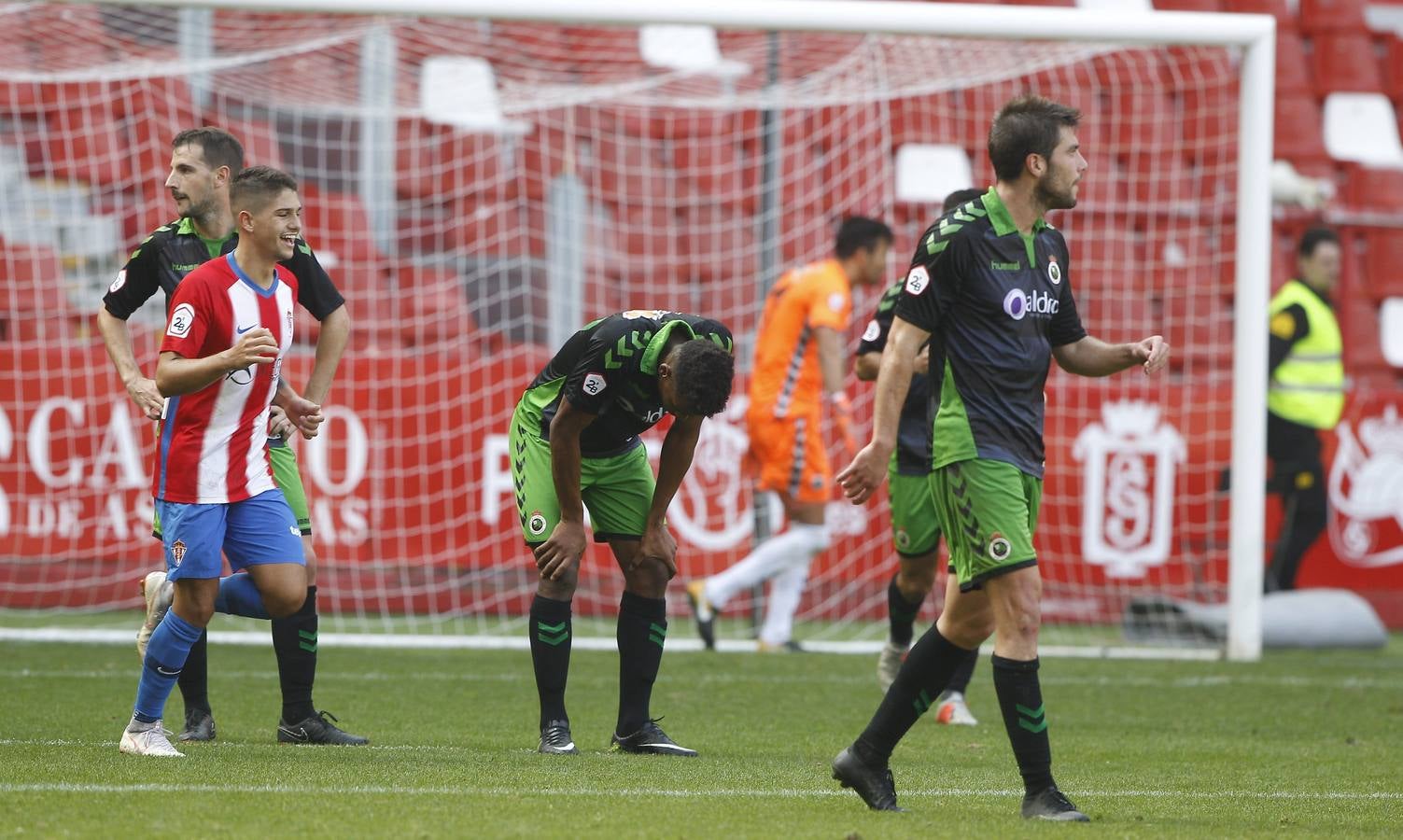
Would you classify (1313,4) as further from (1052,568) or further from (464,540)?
(464,540)

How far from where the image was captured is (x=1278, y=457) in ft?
37.8

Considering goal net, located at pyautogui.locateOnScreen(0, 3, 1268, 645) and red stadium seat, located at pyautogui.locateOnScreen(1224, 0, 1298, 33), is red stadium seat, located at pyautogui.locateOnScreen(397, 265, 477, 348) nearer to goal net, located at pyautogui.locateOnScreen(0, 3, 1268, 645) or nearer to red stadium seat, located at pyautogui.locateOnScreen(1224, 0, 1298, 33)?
goal net, located at pyautogui.locateOnScreen(0, 3, 1268, 645)

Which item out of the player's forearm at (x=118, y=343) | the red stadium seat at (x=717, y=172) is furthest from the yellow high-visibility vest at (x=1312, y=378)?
the player's forearm at (x=118, y=343)

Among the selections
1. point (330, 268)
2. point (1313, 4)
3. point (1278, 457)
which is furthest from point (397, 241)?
point (1313, 4)

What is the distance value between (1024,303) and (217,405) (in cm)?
245

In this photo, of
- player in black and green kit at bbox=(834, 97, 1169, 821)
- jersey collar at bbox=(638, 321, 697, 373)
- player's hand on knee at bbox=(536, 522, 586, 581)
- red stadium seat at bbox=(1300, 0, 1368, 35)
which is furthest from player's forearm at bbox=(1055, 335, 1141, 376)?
red stadium seat at bbox=(1300, 0, 1368, 35)

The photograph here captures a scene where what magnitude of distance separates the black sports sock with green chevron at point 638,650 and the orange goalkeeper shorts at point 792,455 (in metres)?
3.74

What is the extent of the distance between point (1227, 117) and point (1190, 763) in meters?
8.53

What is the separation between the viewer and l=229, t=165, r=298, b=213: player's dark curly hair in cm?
539

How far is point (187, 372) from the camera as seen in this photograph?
5.19 metres

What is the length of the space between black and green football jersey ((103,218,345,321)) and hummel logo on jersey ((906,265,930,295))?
2.22 m

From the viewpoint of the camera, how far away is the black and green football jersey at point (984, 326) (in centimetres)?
479

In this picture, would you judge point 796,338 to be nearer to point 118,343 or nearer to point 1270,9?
point 118,343

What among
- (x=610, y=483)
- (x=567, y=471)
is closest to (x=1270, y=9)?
(x=610, y=483)
